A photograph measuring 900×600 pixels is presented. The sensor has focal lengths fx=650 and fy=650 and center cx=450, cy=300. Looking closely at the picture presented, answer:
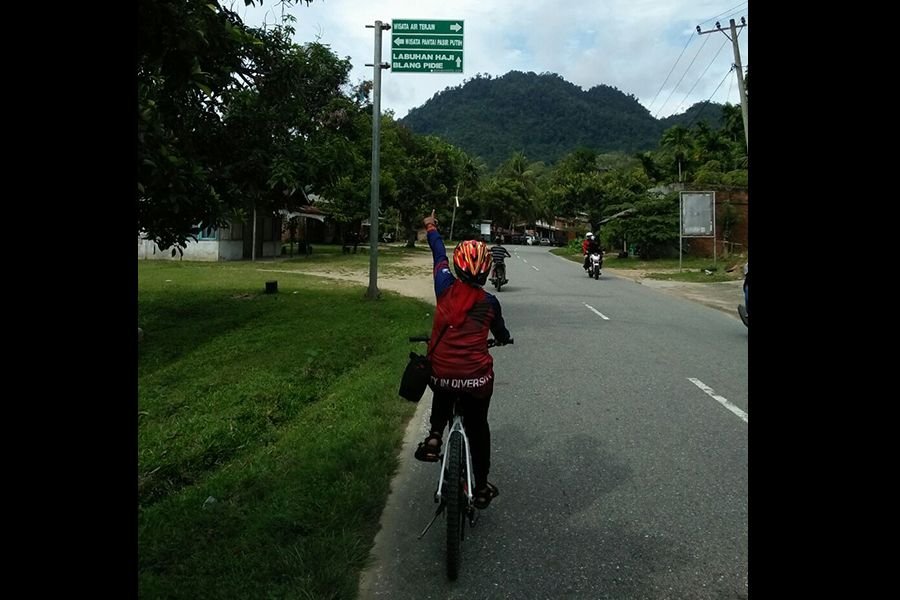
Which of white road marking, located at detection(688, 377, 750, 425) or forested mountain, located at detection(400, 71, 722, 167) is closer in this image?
white road marking, located at detection(688, 377, 750, 425)

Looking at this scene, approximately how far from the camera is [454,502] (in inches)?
128

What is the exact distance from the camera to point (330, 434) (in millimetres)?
5445

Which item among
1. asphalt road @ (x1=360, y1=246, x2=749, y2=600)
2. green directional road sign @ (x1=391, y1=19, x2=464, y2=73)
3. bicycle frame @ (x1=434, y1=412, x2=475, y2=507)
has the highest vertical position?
green directional road sign @ (x1=391, y1=19, x2=464, y2=73)

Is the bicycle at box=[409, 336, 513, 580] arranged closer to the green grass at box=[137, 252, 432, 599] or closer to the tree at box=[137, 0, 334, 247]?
the green grass at box=[137, 252, 432, 599]

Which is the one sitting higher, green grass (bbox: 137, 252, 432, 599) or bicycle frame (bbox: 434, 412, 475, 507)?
bicycle frame (bbox: 434, 412, 475, 507)

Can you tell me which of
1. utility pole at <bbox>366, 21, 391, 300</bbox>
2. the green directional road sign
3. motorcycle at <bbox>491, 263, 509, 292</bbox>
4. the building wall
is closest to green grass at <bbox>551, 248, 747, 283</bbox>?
motorcycle at <bbox>491, 263, 509, 292</bbox>

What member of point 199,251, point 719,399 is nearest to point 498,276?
point 719,399

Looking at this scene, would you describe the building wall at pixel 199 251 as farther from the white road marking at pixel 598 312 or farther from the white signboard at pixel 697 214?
the white signboard at pixel 697 214

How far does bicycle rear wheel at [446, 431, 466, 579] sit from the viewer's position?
126 inches

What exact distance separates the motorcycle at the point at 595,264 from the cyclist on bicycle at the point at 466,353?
20.6m

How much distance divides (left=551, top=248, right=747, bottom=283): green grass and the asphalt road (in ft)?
53.0
